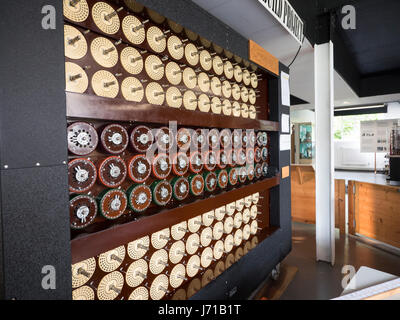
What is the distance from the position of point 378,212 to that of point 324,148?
1380 mm

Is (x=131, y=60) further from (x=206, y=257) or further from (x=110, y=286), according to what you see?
(x=206, y=257)

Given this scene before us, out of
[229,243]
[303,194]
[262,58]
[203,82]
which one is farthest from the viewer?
[303,194]

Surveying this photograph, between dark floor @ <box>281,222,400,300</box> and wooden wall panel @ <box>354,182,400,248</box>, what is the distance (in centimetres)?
21

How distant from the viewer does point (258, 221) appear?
2770 mm

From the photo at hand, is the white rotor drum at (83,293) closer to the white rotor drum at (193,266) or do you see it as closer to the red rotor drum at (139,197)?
the red rotor drum at (139,197)

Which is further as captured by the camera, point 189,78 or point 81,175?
point 189,78

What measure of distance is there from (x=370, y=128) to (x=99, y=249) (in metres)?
5.25

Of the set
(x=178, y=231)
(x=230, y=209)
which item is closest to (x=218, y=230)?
(x=230, y=209)

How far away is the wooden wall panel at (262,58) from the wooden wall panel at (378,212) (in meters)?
2.20

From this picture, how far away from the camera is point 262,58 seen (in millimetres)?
2393

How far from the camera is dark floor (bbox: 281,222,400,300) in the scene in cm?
246

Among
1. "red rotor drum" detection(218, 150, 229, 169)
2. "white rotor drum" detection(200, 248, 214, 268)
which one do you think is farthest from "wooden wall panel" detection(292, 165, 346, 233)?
"white rotor drum" detection(200, 248, 214, 268)

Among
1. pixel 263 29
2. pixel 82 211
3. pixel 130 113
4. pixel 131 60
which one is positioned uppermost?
pixel 263 29
